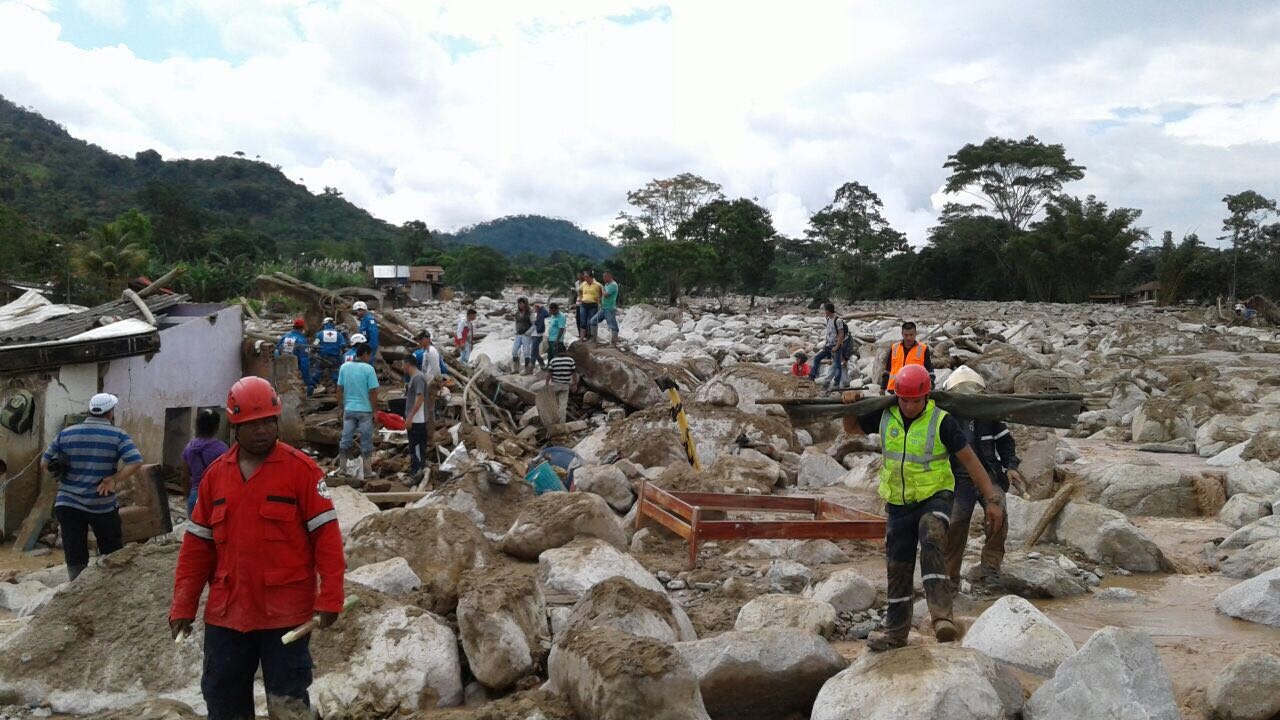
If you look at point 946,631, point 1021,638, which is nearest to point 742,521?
point 946,631

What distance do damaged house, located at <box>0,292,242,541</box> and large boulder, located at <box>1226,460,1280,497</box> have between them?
858 cm

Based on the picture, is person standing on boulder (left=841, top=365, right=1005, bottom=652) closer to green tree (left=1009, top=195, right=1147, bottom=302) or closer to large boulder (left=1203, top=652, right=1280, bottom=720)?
large boulder (left=1203, top=652, right=1280, bottom=720)

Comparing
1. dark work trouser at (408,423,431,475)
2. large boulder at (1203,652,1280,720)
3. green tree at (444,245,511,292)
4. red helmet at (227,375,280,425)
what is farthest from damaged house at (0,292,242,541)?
green tree at (444,245,511,292)

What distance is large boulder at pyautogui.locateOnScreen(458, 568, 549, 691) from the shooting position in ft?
13.5

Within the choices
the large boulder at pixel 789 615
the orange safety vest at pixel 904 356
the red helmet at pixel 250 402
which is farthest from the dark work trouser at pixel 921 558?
the orange safety vest at pixel 904 356

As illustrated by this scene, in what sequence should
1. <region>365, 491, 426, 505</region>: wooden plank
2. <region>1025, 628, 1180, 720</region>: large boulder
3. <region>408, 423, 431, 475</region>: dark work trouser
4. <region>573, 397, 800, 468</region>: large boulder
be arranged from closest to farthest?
<region>1025, 628, 1180, 720</region>: large boulder, <region>365, 491, 426, 505</region>: wooden plank, <region>408, 423, 431, 475</region>: dark work trouser, <region>573, 397, 800, 468</region>: large boulder

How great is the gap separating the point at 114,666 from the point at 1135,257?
49168 millimetres

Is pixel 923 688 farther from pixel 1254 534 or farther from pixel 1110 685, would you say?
pixel 1254 534

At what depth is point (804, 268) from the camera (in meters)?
51.9

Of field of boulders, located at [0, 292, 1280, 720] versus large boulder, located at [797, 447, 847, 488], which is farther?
large boulder, located at [797, 447, 847, 488]

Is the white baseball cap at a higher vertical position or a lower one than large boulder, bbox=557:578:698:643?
higher

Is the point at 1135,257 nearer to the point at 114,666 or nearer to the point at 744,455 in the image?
the point at 744,455

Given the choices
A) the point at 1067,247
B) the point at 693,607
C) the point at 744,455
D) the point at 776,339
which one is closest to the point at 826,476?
the point at 744,455

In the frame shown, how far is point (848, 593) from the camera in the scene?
5121mm
